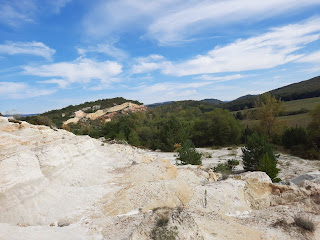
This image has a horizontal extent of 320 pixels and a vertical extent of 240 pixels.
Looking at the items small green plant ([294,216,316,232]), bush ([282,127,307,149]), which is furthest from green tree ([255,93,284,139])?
small green plant ([294,216,316,232])

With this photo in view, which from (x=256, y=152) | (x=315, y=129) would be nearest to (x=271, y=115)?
(x=315, y=129)

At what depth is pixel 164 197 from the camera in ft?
27.1

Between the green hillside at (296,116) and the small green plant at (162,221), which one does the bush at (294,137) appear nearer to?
the green hillside at (296,116)

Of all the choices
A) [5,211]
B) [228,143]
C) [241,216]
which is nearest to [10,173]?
[5,211]

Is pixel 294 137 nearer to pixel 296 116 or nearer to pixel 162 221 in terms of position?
pixel 296 116

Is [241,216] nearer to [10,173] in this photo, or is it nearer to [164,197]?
[164,197]

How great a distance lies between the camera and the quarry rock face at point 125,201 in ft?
19.4

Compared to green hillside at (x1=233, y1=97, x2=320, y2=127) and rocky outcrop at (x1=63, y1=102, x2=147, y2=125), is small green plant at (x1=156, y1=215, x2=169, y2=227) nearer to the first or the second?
green hillside at (x1=233, y1=97, x2=320, y2=127)

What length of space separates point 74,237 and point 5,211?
271 centimetres

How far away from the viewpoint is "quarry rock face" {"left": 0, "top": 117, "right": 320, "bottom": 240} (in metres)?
5.91

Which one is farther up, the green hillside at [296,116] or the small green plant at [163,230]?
the small green plant at [163,230]

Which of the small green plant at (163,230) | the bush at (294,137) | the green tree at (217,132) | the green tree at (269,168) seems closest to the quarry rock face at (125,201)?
the small green plant at (163,230)

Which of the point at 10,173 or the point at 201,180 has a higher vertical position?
the point at 10,173

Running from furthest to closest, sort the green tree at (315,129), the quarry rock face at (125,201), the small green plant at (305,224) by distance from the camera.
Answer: the green tree at (315,129)
the small green plant at (305,224)
the quarry rock face at (125,201)
